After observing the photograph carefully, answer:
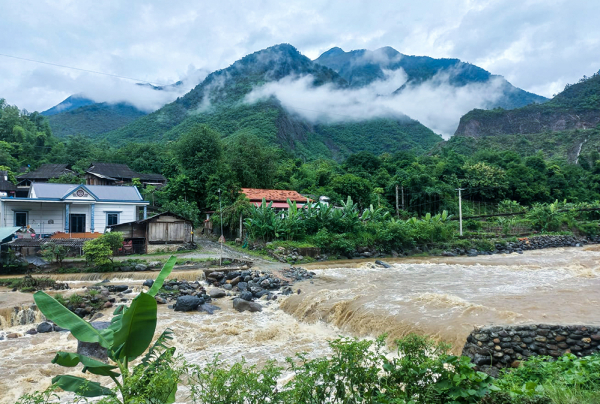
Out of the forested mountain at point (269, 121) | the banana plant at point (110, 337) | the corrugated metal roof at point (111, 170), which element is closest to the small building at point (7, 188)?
the corrugated metal roof at point (111, 170)

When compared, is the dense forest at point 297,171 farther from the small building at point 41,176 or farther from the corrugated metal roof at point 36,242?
the corrugated metal roof at point 36,242

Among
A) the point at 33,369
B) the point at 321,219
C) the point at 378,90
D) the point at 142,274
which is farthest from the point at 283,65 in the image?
the point at 33,369

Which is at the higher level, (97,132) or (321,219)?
(97,132)

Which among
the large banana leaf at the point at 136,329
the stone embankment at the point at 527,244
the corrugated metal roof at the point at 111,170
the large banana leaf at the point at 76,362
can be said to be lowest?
the stone embankment at the point at 527,244

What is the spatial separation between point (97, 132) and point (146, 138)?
69.6 feet

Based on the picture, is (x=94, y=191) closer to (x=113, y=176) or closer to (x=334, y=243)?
(x=113, y=176)

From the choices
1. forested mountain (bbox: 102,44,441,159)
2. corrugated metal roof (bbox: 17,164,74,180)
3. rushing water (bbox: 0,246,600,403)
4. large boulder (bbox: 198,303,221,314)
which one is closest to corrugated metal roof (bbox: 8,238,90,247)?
rushing water (bbox: 0,246,600,403)

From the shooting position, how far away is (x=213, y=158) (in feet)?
120

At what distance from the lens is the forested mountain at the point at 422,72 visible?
514ft

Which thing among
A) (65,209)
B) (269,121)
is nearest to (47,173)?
(65,209)

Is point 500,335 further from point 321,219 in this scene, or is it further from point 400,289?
point 321,219

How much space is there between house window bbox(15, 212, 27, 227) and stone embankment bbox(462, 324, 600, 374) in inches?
1048

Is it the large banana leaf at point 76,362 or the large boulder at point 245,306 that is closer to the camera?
the large banana leaf at point 76,362

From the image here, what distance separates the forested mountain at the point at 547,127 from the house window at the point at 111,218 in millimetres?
68459
